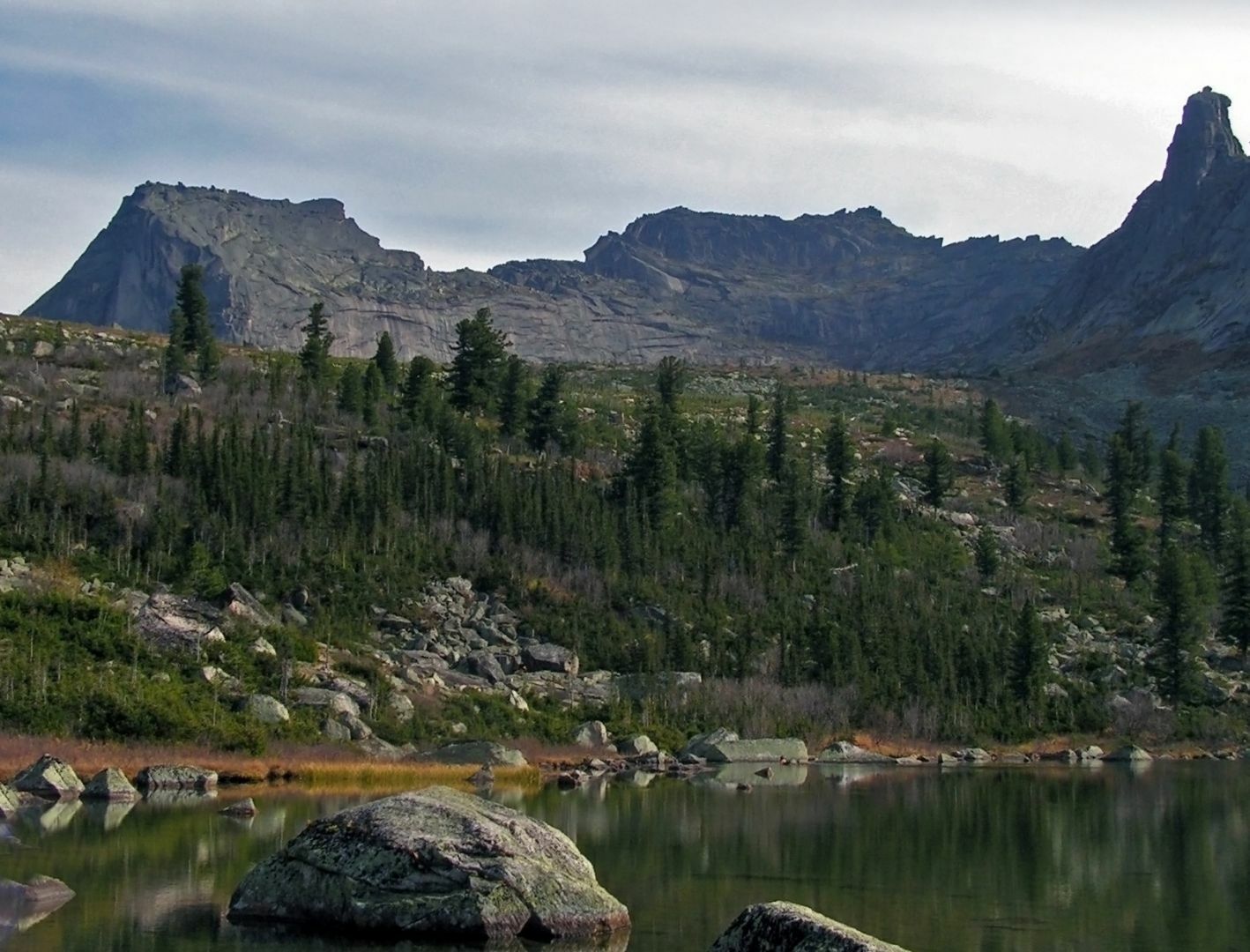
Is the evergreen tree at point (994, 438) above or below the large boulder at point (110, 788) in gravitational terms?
above

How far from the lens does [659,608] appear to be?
10144 cm

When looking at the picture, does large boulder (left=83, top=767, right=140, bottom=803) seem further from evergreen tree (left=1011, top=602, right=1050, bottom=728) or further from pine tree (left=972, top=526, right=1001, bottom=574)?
pine tree (left=972, top=526, right=1001, bottom=574)

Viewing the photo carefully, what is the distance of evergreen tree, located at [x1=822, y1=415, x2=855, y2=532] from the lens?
128 meters

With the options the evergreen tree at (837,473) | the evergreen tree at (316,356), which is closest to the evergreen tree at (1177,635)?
the evergreen tree at (837,473)

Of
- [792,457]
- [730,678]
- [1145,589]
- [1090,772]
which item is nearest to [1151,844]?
[1090,772]

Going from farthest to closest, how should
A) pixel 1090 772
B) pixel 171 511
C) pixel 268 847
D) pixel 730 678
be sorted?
pixel 730 678 → pixel 171 511 → pixel 1090 772 → pixel 268 847

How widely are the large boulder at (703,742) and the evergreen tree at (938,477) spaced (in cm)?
5984

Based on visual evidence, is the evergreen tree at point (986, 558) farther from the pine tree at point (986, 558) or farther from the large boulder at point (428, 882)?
the large boulder at point (428, 882)

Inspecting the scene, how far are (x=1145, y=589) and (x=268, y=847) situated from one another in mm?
105748

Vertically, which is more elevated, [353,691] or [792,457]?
[792,457]

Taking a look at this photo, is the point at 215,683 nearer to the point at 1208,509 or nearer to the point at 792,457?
the point at 792,457

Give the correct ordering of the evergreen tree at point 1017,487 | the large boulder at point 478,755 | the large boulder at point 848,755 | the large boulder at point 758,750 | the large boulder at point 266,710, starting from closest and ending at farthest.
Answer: the large boulder at point 266,710, the large boulder at point 478,755, the large boulder at point 758,750, the large boulder at point 848,755, the evergreen tree at point 1017,487

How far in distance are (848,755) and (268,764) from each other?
42172mm

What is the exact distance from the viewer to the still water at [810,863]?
27.3 metres
